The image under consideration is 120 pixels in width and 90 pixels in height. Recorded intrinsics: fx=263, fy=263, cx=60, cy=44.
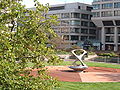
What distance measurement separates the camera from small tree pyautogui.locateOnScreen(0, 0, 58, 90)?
362 inches

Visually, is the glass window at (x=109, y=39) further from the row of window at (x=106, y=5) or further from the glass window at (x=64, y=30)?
the glass window at (x=64, y=30)

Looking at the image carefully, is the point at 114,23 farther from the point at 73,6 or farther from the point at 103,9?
the point at 73,6

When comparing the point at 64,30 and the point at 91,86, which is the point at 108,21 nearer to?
the point at 64,30

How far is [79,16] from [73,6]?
6.17m

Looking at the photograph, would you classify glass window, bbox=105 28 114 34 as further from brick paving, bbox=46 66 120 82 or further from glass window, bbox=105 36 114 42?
brick paving, bbox=46 66 120 82

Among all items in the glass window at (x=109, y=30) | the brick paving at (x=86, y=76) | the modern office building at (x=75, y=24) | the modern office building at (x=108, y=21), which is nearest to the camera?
the brick paving at (x=86, y=76)

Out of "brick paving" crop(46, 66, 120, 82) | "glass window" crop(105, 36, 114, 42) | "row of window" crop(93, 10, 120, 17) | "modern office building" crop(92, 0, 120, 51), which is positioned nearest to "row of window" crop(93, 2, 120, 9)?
"modern office building" crop(92, 0, 120, 51)

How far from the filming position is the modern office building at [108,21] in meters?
93.5

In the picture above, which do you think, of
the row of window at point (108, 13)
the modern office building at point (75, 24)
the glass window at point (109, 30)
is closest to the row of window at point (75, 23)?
the modern office building at point (75, 24)

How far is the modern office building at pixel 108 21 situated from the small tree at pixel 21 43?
3332 inches

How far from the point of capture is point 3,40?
9117 mm

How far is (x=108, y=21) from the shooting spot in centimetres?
9625

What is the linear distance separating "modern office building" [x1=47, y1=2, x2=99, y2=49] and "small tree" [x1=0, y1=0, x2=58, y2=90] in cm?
9302

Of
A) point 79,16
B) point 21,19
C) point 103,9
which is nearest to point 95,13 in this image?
point 103,9
